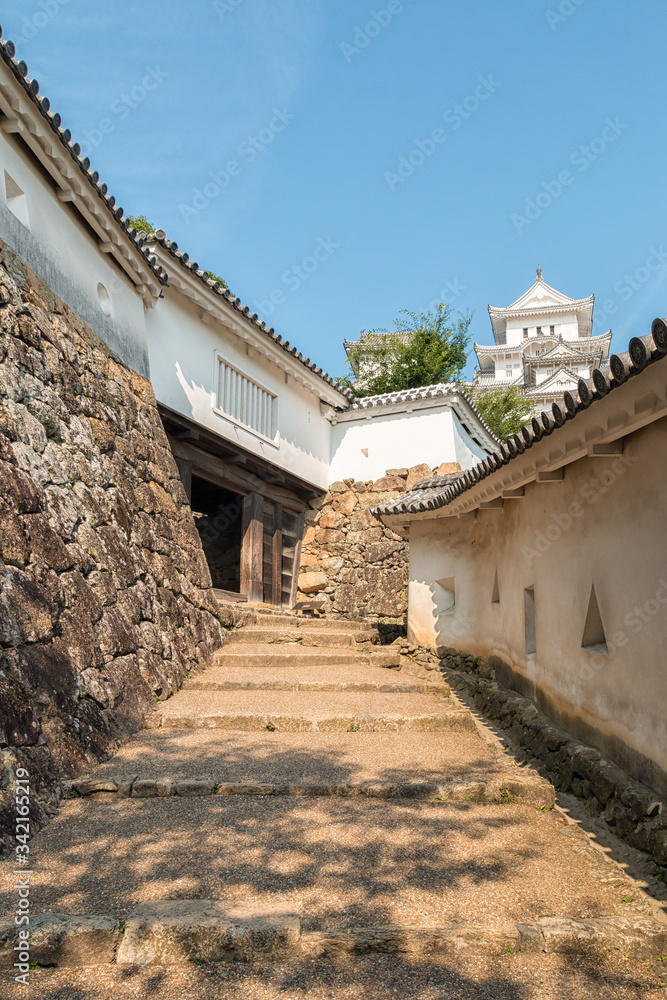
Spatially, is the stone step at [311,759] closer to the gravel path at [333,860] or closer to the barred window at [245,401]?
the gravel path at [333,860]

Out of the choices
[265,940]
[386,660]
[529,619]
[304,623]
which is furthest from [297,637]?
[265,940]

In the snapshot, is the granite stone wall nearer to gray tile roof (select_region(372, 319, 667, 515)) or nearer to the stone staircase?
the stone staircase

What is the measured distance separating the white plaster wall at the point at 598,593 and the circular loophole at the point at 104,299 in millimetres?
5629

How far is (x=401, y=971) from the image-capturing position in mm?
2967

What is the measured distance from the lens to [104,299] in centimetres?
851

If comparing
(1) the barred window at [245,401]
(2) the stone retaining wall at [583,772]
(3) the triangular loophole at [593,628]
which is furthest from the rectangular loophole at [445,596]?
(1) the barred window at [245,401]

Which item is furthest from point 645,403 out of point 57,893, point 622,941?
point 57,893

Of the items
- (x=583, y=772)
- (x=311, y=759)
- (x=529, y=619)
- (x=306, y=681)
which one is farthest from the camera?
(x=306, y=681)

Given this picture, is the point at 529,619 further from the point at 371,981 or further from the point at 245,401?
the point at 245,401

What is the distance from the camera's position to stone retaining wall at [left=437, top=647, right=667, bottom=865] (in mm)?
3807

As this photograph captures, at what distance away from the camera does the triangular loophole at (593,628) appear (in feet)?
16.1

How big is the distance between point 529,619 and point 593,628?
1645 mm

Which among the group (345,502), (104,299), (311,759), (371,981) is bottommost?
(371,981)

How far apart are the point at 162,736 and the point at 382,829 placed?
2.50 metres
